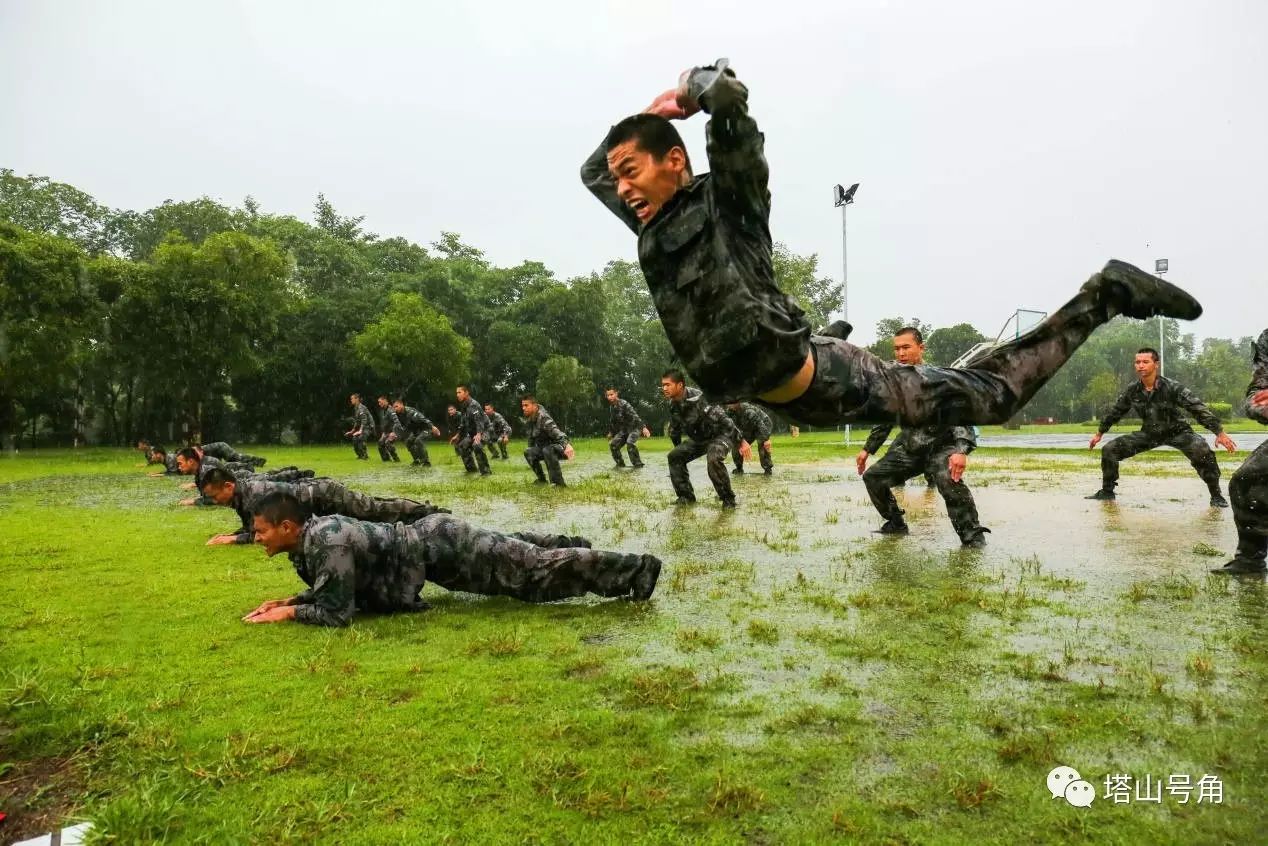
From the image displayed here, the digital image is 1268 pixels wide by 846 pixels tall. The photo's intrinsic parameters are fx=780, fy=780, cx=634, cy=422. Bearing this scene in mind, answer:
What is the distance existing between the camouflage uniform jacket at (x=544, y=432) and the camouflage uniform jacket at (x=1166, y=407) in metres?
9.70

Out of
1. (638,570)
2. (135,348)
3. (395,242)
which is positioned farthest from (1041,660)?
(395,242)

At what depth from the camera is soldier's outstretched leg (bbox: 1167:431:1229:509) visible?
10.6m

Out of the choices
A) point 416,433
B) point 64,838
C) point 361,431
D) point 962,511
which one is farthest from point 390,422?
point 64,838

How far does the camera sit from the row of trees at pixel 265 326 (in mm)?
30688

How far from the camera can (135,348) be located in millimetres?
32938

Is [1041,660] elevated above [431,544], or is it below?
below

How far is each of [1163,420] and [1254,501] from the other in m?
5.67

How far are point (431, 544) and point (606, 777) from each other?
9.64ft

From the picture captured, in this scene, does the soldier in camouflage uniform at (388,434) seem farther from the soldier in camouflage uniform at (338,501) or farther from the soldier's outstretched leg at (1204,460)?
the soldier's outstretched leg at (1204,460)

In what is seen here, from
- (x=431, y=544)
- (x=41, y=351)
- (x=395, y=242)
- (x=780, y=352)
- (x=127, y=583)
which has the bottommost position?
(x=127, y=583)

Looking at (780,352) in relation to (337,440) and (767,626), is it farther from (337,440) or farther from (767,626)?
(337,440)

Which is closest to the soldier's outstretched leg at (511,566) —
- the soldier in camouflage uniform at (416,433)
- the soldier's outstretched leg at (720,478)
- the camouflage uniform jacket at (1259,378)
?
the camouflage uniform jacket at (1259,378)

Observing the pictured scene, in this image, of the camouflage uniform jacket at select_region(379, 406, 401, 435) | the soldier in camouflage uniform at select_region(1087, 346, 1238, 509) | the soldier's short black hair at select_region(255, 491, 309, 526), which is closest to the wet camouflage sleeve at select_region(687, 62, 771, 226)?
the soldier's short black hair at select_region(255, 491, 309, 526)

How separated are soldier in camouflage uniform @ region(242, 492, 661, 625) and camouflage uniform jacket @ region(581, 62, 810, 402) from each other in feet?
6.49
